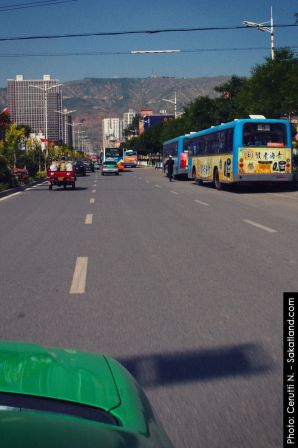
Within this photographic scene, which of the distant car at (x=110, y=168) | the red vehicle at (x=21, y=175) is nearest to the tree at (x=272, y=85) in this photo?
the red vehicle at (x=21, y=175)

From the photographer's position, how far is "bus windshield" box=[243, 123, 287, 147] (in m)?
25.2

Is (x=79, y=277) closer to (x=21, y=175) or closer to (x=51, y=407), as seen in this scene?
(x=51, y=407)

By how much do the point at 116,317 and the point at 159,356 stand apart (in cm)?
127

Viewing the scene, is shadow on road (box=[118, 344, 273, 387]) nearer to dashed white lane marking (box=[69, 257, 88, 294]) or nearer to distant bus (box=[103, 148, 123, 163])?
dashed white lane marking (box=[69, 257, 88, 294])

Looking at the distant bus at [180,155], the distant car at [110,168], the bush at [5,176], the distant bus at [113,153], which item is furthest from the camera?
the distant bus at [113,153]

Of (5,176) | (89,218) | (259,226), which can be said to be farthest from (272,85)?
(259,226)

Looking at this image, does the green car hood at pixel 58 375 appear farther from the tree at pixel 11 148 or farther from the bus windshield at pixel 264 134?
the tree at pixel 11 148

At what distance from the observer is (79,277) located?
7.97 m

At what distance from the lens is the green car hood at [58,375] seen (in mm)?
2045

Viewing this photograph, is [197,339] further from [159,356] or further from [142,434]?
[142,434]

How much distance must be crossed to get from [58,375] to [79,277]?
A: 5.77 meters

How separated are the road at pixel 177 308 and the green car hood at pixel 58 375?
1002 mm

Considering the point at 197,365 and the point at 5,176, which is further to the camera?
the point at 5,176

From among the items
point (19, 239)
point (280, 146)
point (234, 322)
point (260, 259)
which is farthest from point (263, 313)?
point (280, 146)
